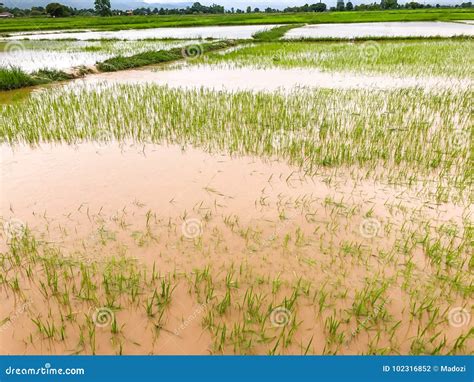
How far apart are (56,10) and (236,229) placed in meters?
68.8

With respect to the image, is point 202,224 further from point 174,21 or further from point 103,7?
point 103,7

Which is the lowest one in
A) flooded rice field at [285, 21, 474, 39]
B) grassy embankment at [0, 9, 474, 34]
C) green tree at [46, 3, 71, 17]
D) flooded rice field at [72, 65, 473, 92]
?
flooded rice field at [72, 65, 473, 92]

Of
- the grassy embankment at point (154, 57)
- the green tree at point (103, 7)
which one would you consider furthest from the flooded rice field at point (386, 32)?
the green tree at point (103, 7)

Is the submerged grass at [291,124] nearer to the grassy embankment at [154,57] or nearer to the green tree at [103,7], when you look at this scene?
the grassy embankment at [154,57]

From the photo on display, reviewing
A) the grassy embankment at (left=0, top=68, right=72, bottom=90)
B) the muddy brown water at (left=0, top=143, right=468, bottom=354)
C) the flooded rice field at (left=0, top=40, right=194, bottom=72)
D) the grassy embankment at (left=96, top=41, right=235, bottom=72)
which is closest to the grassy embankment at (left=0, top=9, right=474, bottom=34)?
the flooded rice field at (left=0, top=40, right=194, bottom=72)

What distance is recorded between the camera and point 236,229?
120 inches

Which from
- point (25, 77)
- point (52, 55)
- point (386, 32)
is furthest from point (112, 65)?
point (386, 32)

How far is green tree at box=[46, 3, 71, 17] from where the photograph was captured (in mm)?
54750

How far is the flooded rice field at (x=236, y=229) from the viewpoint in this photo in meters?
2.08

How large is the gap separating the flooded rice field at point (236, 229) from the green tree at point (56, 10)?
62.9 metres

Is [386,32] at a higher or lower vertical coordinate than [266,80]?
higher

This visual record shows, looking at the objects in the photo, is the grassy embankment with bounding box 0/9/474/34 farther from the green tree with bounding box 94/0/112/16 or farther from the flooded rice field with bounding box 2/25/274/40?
the green tree with bounding box 94/0/112/16

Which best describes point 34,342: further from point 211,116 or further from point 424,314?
point 211,116

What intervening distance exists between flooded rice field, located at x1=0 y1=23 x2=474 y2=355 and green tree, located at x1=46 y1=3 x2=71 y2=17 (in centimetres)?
6289
